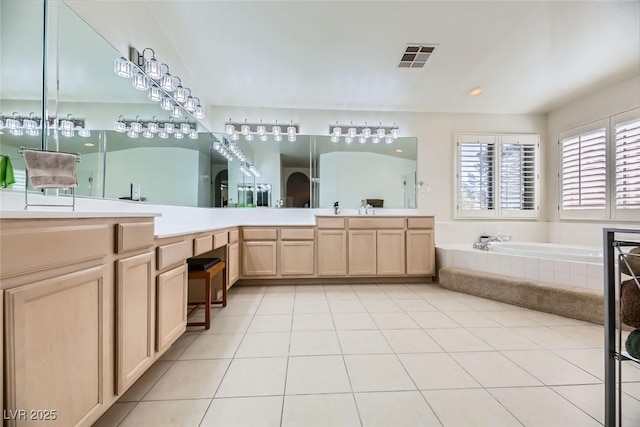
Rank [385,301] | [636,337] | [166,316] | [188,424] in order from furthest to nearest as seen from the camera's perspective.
A: [385,301]
[166,316]
[188,424]
[636,337]

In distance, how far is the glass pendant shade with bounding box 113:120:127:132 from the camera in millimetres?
1929

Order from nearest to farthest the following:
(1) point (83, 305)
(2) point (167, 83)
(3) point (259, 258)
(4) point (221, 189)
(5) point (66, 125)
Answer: (1) point (83, 305)
(5) point (66, 125)
(2) point (167, 83)
(3) point (259, 258)
(4) point (221, 189)

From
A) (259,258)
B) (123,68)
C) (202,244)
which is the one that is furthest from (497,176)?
(123,68)

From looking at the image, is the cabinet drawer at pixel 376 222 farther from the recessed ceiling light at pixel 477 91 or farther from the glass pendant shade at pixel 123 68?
the glass pendant shade at pixel 123 68

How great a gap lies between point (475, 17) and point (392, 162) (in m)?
2.16


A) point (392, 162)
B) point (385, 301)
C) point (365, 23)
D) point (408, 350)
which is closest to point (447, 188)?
point (392, 162)

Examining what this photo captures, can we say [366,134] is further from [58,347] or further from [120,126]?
[58,347]

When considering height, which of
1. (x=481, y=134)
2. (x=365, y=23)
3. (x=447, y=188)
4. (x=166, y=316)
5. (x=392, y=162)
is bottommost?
(x=166, y=316)

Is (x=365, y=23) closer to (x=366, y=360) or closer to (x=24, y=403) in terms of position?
(x=366, y=360)

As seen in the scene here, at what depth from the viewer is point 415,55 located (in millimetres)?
2863

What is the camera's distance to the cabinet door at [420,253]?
3.72 meters

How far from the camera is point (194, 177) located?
3277 millimetres

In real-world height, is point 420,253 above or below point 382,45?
below

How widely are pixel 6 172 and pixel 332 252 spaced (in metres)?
2.99
